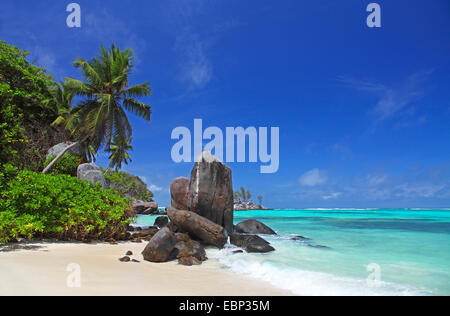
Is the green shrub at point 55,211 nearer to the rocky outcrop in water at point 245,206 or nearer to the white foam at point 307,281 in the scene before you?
the white foam at point 307,281

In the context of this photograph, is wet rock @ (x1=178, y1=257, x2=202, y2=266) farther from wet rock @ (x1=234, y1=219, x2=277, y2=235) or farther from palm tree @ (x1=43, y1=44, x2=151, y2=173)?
palm tree @ (x1=43, y1=44, x2=151, y2=173)

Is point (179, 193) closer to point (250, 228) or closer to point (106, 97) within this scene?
point (250, 228)

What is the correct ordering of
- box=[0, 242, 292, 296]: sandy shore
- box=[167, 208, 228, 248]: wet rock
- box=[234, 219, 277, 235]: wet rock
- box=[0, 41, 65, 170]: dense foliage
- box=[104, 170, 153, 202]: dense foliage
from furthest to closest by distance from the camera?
box=[104, 170, 153, 202]: dense foliage, box=[234, 219, 277, 235]: wet rock, box=[167, 208, 228, 248]: wet rock, box=[0, 41, 65, 170]: dense foliage, box=[0, 242, 292, 296]: sandy shore

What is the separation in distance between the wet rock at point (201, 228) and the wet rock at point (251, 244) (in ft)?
1.60

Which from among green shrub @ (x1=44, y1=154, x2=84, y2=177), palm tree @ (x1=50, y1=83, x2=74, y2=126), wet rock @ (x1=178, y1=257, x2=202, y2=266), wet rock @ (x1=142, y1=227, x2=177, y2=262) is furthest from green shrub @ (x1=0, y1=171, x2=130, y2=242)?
palm tree @ (x1=50, y1=83, x2=74, y2=126)

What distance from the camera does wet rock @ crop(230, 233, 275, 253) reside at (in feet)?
23.8

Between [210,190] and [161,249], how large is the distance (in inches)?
164

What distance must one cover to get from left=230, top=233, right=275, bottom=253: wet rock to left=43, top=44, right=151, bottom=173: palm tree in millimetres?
12924

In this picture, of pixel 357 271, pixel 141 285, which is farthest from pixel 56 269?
pixel 357 271

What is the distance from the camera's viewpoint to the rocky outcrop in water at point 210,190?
9250 mm

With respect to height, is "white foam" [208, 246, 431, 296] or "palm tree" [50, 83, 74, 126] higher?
"palm tree" [50, 83, 74, 126]

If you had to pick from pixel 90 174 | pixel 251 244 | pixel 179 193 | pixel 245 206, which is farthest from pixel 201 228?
pixel 245 206

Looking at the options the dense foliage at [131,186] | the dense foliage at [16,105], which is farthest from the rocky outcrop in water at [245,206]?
the dense foliage at [16,105]

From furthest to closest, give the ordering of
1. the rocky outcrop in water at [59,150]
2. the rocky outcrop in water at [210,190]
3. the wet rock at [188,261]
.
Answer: the rocky outcrop in water at [59,150] < the rocky outcrop in water at [210,190] < the wet rock at [188,261]
